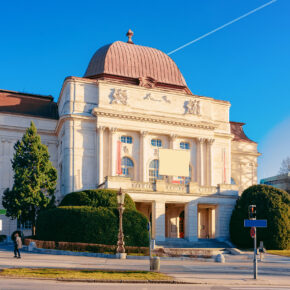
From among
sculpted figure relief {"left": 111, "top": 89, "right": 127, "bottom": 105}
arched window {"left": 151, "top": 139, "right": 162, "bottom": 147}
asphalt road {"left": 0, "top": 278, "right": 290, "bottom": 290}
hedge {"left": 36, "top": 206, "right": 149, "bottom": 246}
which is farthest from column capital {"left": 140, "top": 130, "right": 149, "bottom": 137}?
asphalt road {"left": 0, "top": 278, "right": 290, "bottom": 290}

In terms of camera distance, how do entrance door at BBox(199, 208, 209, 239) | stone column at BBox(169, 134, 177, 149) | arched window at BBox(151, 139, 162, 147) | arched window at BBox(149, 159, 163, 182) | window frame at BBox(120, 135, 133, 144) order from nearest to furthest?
window frame at BBox(120, 135, 133, 144) < arched window at BBox(149, 159, 163, 182) < stone column at BBox(169, 134, 177, 149) < entrance door at BBox(199, 208, 209, 239) < arched window at BBox(151, 139, 162, 147)

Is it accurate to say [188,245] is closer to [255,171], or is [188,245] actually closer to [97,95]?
[97,95]

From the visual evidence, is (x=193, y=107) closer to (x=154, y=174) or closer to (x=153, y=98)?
(x=153, y=98)

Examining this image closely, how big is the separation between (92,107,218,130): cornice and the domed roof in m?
5.69

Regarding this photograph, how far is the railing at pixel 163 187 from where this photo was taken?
152ft

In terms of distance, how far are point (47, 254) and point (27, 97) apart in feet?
105

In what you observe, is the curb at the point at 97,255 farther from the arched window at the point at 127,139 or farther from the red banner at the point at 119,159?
the arched window at the point at 127,139

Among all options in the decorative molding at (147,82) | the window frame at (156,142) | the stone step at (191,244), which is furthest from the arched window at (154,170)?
the stone step at (191,244)

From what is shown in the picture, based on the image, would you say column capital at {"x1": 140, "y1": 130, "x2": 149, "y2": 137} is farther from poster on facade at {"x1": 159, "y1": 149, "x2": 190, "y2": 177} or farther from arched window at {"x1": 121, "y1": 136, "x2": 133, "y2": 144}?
poster on facade at {"x1": 159, "y1": 149, "x2": 190, "y2": 177}

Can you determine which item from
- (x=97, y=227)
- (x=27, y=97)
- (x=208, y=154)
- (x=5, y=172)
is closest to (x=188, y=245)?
(x=97, y=227)

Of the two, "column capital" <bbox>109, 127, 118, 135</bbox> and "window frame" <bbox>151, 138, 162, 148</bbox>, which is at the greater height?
"column capital" <bbox>109, 127, 118, 135</bbox>

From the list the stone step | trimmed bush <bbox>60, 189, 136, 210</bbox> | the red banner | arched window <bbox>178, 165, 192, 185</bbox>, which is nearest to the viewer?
trimmed bush <bbox>60, 189, 136, 210</bbox>

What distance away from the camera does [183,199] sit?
48688 millimetres

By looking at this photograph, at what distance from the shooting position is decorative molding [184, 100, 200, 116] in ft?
188
